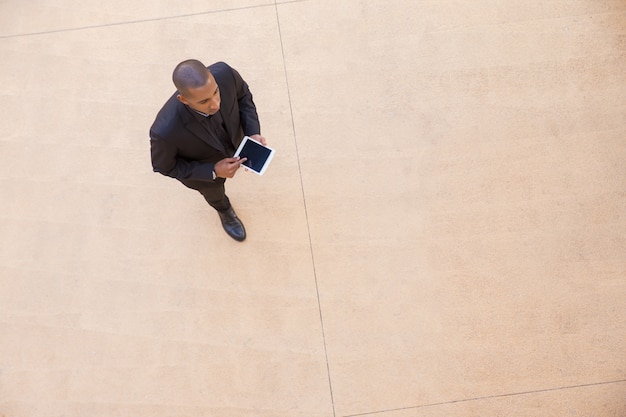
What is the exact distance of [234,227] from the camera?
2951 millimetres

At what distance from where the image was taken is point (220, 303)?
2902 millimetres

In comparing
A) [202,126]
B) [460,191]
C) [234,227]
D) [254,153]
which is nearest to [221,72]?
[202,126]

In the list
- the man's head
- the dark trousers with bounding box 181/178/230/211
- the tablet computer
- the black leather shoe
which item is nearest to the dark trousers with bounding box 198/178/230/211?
the dark trousers with bounding box 181/178/230/211

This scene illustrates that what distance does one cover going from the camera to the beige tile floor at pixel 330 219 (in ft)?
9.13

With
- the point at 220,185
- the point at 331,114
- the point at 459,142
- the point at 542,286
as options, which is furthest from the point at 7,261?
the point at 542,286

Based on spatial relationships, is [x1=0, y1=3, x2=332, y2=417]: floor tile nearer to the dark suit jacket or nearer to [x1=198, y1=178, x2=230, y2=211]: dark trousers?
[x1=198, y1=178, x2=230, y2=211]: dark trousers

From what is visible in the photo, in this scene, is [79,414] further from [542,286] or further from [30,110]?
[542,286]

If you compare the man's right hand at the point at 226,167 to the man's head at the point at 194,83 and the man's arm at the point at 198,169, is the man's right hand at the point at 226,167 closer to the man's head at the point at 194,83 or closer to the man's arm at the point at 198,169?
the man's arm at the point at 198,169

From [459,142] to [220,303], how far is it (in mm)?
1742

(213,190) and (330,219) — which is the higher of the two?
(213,190)

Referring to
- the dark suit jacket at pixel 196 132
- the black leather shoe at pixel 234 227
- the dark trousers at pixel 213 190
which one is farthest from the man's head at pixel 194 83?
the black leather shoe at pixel 234 227

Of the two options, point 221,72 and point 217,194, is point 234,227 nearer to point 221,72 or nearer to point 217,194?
point 217,194

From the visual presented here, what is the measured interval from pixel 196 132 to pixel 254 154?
12.5 inches

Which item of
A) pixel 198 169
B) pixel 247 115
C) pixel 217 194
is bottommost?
A: pixel 217 194
